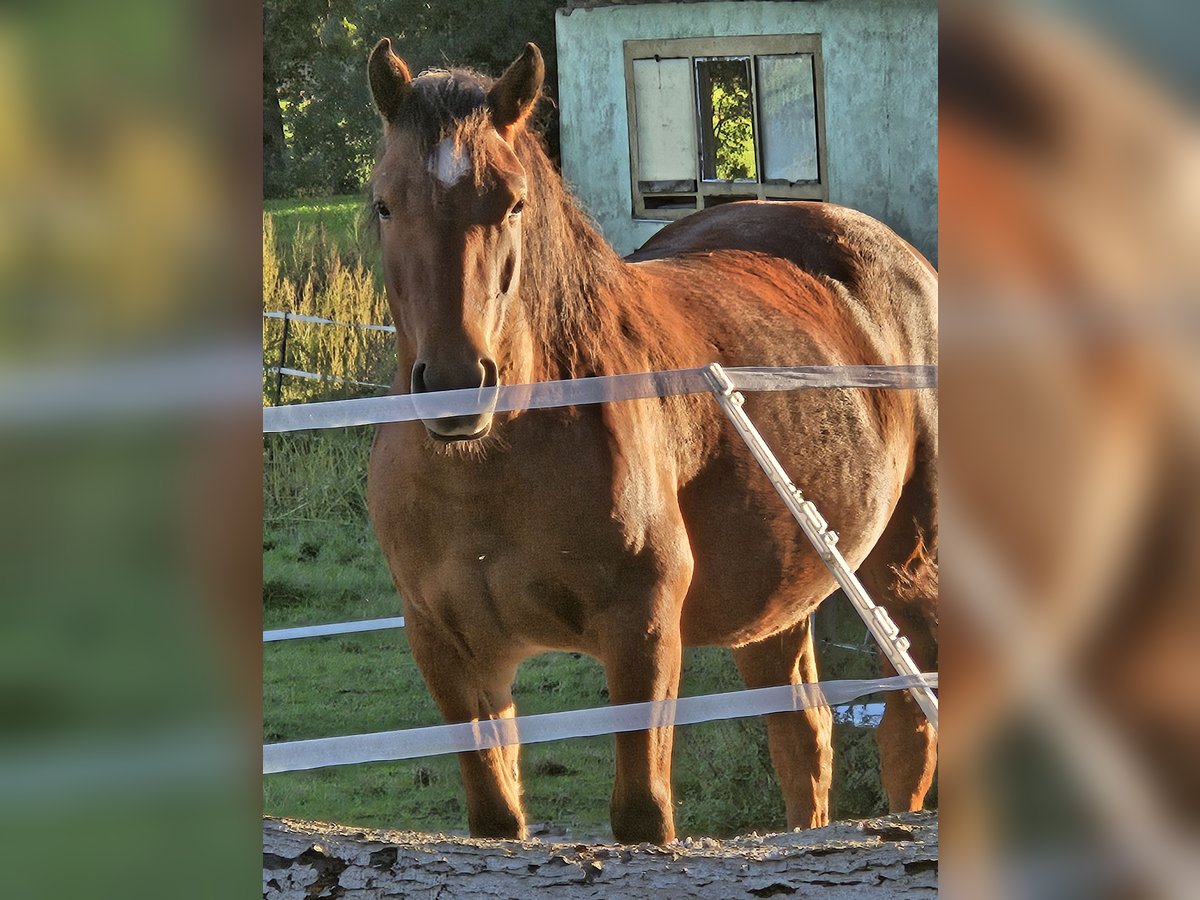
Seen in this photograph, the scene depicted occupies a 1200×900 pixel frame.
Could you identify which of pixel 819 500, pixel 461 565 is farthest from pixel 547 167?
pixel 819 500

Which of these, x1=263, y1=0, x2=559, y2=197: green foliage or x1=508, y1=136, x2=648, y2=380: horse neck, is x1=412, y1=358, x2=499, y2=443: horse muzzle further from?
x1=263, y1=0, x2=559, y2=197: green foliage

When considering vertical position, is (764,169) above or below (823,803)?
above

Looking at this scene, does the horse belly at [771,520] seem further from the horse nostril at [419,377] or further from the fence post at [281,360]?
the fence post at [281,360]

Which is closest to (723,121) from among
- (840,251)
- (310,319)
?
(840,251)

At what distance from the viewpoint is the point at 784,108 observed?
4.31 metres

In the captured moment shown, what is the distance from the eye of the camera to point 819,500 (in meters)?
2.80

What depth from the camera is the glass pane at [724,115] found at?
14.6ft

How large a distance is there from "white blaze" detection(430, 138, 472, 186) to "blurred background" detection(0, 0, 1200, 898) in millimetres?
1167

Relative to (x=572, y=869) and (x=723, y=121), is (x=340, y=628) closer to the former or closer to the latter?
(x=572, y=869)

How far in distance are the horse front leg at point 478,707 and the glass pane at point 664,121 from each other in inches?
106
